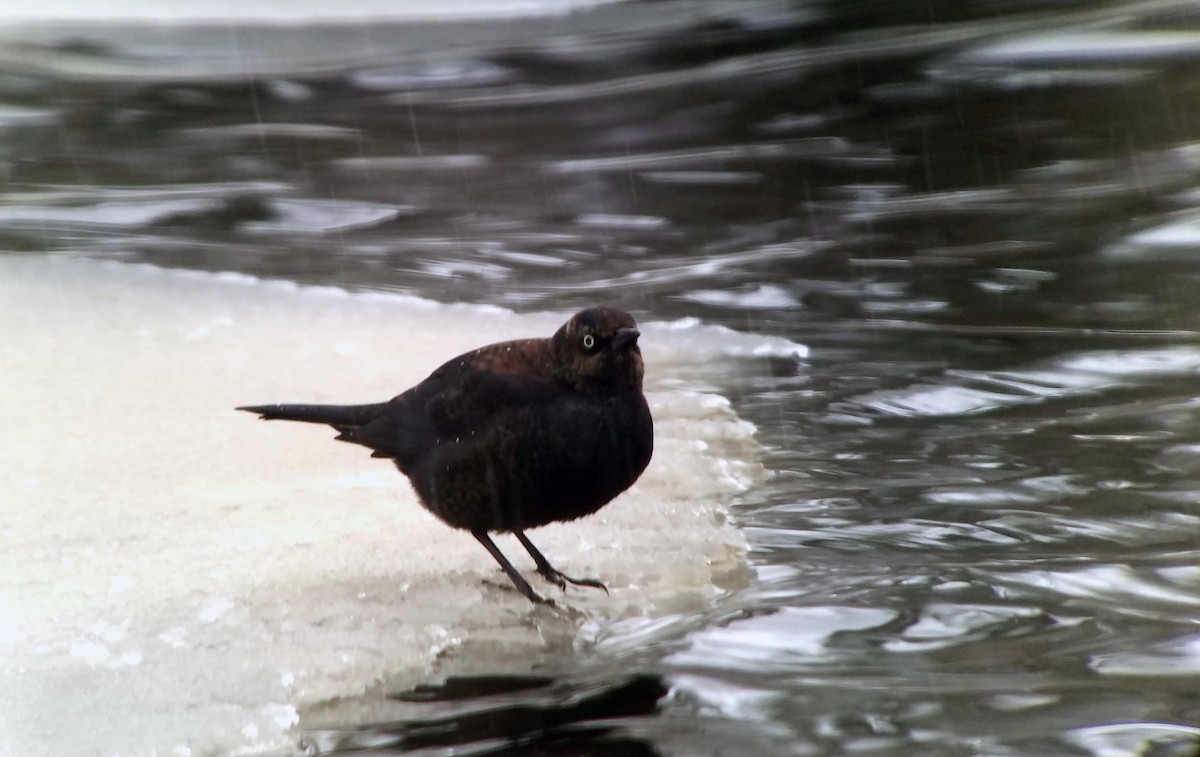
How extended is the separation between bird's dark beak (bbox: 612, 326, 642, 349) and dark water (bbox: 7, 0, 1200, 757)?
1.68ft

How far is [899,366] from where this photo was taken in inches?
142

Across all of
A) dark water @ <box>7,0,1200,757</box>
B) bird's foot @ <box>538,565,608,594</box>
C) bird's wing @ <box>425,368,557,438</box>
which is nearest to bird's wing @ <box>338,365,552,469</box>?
bird's wing @ <box>425,368,557,438</box>

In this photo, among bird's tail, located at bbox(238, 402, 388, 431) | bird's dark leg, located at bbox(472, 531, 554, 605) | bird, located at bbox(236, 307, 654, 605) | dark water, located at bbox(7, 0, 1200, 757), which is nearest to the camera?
dark water, located at bbox(7, 0, 1200, 757)

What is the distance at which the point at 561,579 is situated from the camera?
2.26 m

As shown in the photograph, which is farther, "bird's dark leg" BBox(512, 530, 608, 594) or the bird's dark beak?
"bird's dark leg" BBox(512, 530, 608, 594)

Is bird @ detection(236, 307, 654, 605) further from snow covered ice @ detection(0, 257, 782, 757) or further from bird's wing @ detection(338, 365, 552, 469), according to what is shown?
snow covered ice @ detection(0, 257, 782, 757)

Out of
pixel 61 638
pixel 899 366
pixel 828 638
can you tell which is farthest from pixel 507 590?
pixel 899 366

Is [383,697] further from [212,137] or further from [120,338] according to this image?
[212,137]

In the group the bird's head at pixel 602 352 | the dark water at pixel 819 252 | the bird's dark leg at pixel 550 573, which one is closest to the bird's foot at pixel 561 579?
the bird's dark leg at pixel 550 573

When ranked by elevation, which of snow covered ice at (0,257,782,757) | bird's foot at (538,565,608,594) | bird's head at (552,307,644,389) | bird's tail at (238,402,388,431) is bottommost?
bird's foot at (538,565,608,594)

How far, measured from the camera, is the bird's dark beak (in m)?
2.06

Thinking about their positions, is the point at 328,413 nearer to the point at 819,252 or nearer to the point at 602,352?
the point at 602,352

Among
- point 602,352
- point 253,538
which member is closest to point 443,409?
point 602,352

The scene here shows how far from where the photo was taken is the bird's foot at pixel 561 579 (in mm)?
2221
